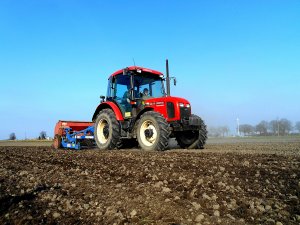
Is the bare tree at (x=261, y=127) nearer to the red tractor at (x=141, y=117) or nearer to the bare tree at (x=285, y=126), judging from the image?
the bare tree at (x=285, y=126)

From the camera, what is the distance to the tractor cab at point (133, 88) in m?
Answer: 9.06

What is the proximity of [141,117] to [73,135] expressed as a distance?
3666mm

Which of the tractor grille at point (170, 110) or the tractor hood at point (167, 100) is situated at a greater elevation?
the tractor hood at point (167, 100)

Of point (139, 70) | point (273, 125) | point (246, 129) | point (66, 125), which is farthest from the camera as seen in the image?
point (246, 129)

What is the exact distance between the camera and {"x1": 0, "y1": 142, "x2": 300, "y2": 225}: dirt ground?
2514 millimetres

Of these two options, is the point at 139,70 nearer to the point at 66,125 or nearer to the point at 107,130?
the point at 107,130

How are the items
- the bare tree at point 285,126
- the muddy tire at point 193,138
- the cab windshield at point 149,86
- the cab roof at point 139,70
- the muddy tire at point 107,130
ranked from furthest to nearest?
the bare tree at point 285,126
the cab windshield at point 149,86
the muddy tire at point 107,130
the cab roof at point 139,70
the muddy tire at point 193,138

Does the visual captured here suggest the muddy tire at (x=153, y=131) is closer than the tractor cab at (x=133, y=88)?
Yes

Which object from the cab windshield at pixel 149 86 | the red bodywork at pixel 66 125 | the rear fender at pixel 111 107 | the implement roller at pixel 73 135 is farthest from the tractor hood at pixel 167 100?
the red bodywork at pixel 66 125

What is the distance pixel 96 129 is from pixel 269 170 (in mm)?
6985

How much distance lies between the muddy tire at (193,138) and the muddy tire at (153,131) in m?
1.46

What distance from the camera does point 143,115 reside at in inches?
325

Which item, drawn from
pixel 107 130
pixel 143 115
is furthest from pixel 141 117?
pixel 107 130

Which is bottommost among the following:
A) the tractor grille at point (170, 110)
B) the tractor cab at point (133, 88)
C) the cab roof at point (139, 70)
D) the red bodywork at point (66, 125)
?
the red bodywork at point (66, 125)
